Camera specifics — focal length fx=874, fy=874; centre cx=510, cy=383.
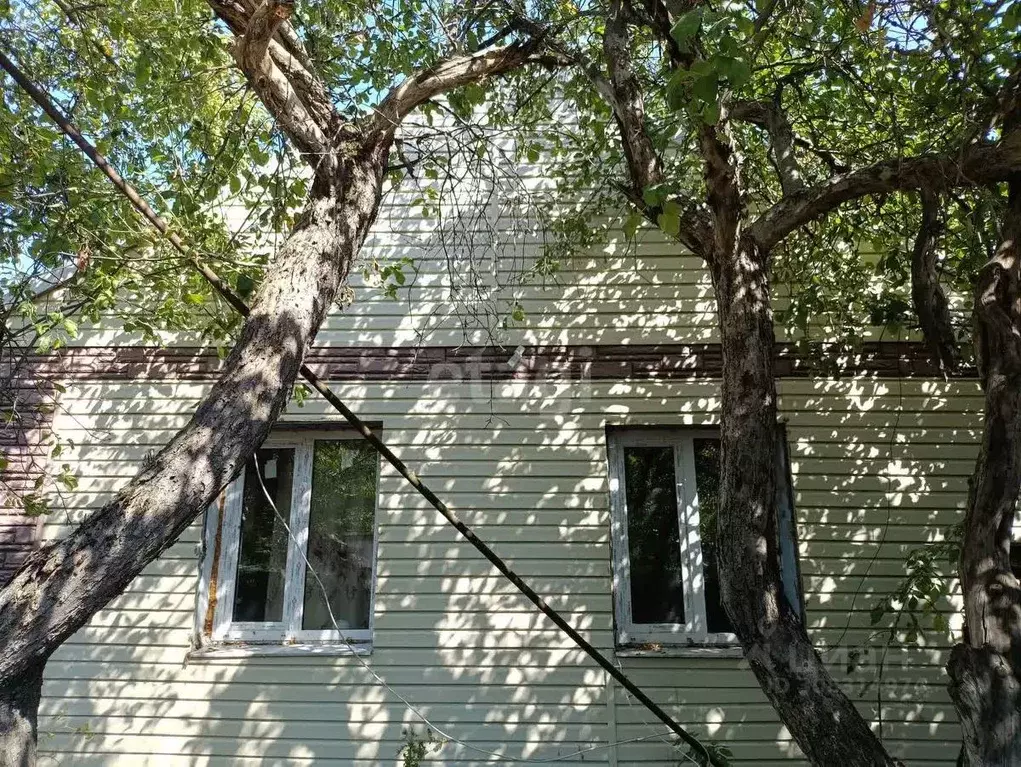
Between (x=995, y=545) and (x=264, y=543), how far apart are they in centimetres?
507

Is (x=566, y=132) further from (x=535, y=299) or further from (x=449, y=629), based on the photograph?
(x=449, y=629)

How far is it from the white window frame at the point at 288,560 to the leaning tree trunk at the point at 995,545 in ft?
13.3

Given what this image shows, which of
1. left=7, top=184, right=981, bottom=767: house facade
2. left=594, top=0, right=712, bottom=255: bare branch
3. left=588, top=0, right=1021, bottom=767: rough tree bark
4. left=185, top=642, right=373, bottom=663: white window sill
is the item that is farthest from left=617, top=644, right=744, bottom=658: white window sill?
left=594, top=0, right=712, bottom=255: bare branch

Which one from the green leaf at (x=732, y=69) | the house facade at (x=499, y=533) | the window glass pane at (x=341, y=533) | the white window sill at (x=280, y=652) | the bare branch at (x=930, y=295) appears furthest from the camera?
the window glass pane at (x=341, y=533)

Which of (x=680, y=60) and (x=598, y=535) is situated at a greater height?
(x=680, y=60)

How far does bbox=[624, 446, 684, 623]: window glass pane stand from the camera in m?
6.57

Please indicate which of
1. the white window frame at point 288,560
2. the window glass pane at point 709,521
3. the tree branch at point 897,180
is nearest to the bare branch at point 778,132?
the tree branch at point 897,180

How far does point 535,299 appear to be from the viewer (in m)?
7.16

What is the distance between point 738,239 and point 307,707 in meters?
4.41

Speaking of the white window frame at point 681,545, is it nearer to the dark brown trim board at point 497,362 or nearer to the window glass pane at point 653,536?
Result: the window glass pane at point 653,536

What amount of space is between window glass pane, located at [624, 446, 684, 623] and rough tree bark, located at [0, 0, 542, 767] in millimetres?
3251

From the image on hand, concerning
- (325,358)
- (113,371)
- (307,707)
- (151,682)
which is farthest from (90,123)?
(307,707)

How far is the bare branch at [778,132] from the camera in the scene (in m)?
5.17

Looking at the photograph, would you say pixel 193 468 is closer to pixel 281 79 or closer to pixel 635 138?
pixel 281 79
